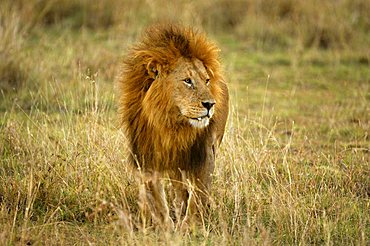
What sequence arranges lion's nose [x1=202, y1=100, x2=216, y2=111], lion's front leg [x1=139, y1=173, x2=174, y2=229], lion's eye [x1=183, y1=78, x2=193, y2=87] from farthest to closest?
lion's front leg [x1=139, y1=173, x2=174, y2=229] → lion's eye [x1=183, y1=78, x2=193, y2=87] → lion's nose [x1=202, y1=100, x2=216, y2=111]

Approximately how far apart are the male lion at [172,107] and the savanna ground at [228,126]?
226 mm

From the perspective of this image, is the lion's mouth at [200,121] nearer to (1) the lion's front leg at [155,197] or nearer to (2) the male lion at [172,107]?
(2) the male lion at [172,107]

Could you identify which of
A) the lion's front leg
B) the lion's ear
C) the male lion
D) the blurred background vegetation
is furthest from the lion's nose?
the blurred background vegetation

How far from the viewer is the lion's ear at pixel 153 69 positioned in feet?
15.9

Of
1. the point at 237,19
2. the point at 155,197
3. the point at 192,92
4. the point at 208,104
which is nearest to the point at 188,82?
the point at 192,92

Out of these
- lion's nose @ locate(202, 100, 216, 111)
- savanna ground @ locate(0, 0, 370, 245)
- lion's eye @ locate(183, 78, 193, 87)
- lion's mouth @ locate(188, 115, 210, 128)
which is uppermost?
lion's eye @ locate(183, 78, 193, 87)

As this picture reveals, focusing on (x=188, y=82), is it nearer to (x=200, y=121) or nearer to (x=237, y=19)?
(x=200, y=121)

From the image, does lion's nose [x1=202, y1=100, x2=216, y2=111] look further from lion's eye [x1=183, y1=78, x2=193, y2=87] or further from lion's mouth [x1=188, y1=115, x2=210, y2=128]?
lion's eye [x1=183, y1=78, x2=193, y2=87]

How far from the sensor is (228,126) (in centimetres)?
627

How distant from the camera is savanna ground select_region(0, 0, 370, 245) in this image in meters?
4.85

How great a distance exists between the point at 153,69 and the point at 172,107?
26cm

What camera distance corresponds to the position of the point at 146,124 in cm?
493

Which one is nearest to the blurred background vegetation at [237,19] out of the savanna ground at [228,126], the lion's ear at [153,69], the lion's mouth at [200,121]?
the savanna ground at [228,126]

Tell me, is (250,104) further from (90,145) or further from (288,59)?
(90,145)
